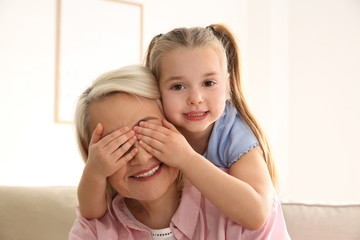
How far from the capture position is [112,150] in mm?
1409

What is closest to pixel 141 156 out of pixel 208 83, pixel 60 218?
pixel 208 83

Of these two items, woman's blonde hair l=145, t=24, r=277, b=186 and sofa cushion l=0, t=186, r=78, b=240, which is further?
sofa cushion l=0, t=186, r=78, b=240

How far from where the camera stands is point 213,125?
184 cm

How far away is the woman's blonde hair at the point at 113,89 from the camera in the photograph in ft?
4.90

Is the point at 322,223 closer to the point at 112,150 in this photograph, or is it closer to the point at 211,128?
the point at 211,128

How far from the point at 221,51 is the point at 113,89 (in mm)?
491

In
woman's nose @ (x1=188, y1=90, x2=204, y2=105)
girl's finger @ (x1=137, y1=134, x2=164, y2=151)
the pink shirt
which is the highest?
woman's nose @ (x1=188, y1=90, x2=204, y2=105)

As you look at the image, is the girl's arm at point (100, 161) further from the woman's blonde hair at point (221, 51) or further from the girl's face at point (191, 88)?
the woman's blonde hair at point (221, 51)

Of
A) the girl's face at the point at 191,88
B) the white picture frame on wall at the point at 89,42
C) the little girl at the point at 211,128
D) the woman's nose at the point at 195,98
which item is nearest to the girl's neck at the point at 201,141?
the little girl at the point at 211,128

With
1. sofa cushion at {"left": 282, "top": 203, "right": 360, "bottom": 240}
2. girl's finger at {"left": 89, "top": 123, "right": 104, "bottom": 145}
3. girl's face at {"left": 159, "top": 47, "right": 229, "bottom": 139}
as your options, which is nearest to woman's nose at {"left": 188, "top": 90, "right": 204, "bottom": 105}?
girl's face at {"left": 159, "top": 47, "right": 229, "bottom": 139}

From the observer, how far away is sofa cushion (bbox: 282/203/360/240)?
210cm

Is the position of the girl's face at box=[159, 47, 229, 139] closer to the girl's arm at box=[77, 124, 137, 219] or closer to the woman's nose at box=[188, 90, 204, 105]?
the woman's nose at box=[188, 90, 204, 105]

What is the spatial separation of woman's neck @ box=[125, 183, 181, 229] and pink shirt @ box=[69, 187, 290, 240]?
48mm

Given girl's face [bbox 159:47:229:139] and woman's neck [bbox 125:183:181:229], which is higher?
girl's face [bbox 159:47:229:139]
